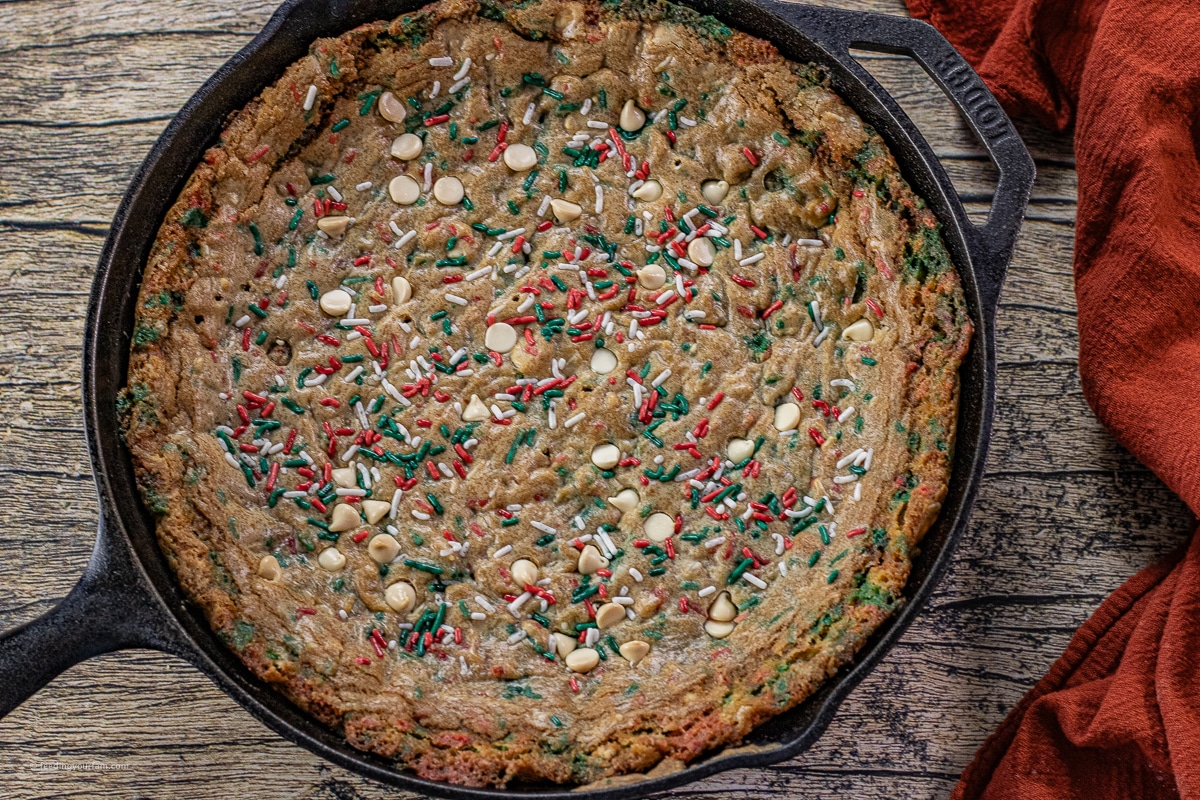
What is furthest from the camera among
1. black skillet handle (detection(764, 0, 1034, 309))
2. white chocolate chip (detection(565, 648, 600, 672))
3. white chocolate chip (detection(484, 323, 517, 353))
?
white chocolate chip (detection(484, 323, 517, 353))

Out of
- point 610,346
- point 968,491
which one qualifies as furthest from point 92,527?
point 968,491

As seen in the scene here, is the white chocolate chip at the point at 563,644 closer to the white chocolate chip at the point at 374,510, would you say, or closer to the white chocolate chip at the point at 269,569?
the white chocolate chip at the point at 374,510

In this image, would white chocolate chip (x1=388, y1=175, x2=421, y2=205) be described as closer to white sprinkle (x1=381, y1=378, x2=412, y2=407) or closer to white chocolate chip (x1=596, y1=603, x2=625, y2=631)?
white sprinkle (x1=381, y1=378, x2=412, y2=407)

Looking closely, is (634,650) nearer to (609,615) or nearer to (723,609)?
(609,615)

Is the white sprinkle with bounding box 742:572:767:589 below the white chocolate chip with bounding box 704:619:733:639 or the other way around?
the other way around

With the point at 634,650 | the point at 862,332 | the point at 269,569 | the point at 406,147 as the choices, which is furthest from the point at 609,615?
the point at 406,147

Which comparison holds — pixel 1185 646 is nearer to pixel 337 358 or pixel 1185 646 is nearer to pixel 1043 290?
pixel 1043 290

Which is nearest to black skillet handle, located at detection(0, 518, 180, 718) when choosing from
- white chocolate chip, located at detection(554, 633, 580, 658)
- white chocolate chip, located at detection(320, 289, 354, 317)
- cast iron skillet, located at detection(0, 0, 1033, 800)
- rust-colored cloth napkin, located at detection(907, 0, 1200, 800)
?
cast iron skillet, located at detection(0, 0, 1033, 800)
